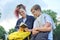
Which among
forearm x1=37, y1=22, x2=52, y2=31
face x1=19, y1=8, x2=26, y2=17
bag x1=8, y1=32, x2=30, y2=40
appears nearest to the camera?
forearm x1=37, y1=22, x2=52, y2=31

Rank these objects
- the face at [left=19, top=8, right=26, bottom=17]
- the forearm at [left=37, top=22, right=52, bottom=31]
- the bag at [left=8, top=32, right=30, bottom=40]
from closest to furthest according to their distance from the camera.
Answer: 1. the forearm at [left=37, top=22, right=52, bottom=31]
2. the bag at [left=8, top=32, right=30, bottom=40]
3. the face at [left=19, top=8, right=26, bottom=17]

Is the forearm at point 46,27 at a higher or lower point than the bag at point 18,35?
higher

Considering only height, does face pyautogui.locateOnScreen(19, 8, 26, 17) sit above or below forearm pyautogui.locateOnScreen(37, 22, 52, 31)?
above

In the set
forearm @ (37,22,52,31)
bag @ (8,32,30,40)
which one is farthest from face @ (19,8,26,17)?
forearm @ (37,22,52,31)

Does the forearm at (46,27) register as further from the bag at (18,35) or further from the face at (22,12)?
the face at (22,12)

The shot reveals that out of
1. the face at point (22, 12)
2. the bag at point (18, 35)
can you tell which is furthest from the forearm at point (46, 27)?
the face at point (22, 12)

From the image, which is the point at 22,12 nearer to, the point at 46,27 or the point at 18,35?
the point at 18,35

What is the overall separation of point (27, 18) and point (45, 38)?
390mm

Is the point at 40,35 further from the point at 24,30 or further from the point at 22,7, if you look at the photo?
the point at 22,7

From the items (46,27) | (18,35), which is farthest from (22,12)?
(46,27)

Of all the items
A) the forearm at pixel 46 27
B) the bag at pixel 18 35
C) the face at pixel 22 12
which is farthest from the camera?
the face at pixel 22 12

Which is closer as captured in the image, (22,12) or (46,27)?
(46,27)

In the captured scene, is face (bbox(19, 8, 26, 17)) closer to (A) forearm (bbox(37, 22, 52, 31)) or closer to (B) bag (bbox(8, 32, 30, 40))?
(B) bag (bbox(8, 32, 30, 40))

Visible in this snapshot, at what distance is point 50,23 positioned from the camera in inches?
66.3
